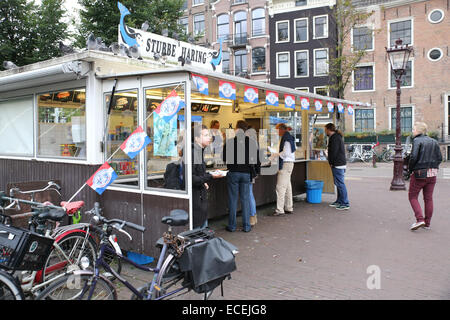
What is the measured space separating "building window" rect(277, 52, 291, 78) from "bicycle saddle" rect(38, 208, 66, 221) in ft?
98.9

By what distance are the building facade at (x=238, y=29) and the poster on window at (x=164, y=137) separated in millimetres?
28892

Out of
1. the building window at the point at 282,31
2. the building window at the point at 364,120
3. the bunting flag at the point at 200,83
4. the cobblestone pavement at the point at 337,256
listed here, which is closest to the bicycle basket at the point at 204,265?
the cobblestone pavement at the point at 337,256

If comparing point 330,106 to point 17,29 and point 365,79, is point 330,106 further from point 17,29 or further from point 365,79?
point 365,79

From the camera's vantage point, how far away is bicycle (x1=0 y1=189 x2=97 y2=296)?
3127 millimetres

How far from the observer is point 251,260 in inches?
205

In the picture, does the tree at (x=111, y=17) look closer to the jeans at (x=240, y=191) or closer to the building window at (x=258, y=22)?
the jeans at (x=240, y=191)

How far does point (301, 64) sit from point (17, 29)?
21.4 meters

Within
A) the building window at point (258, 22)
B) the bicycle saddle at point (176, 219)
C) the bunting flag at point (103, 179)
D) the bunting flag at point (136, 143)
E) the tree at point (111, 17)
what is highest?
the building window at point (258, 22)

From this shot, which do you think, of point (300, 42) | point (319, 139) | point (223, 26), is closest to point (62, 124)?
point (319, 139)

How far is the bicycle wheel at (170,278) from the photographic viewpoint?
3.21 metres

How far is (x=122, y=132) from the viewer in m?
5.75

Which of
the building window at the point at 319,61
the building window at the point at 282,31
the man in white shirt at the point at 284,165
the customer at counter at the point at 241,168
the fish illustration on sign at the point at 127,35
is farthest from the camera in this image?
the building window at the point at 282,31

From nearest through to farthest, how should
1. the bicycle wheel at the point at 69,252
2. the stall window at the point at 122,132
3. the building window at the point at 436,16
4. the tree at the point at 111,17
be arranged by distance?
the bicycle wheel at the point at 69,252, the stall window at the point at 122,132, the tree at the point at 111,17, the building window at the point at 436,16
